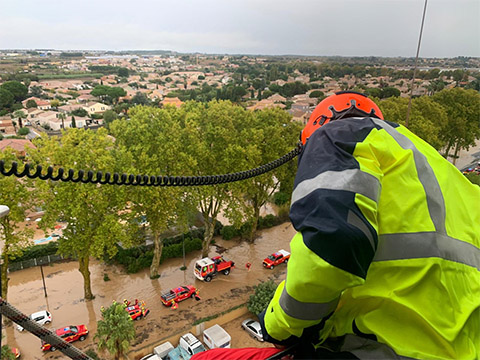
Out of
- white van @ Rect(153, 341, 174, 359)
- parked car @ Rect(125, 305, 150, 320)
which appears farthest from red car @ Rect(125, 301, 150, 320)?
white van @ Rect(153, 341, 174, 359)

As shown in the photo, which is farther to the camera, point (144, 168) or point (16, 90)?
point (16, 90)

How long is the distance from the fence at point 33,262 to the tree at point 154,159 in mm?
4115

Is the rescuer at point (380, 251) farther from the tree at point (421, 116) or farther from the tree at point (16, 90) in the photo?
the tree at point (16, 90)

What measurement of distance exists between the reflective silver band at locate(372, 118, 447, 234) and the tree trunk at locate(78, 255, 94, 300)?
34.8ft

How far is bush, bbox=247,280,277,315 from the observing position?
33.1ft

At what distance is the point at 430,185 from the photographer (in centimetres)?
118

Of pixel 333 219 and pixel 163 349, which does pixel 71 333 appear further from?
pixel 333 219

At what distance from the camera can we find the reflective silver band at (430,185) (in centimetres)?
115

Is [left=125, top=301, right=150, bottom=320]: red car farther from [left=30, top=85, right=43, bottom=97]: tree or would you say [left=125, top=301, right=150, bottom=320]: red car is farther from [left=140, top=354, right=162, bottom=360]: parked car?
[left=30, top=85, right=43, bottom=97]: tree

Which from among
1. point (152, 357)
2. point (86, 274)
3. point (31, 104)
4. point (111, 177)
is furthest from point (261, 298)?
point (31, 104)

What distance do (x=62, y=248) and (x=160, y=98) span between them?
175 ft

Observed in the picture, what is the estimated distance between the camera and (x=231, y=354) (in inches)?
61.2

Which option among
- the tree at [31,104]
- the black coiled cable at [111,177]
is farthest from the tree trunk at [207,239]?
the tree at [31,104]

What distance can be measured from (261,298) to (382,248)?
9.71 metres
